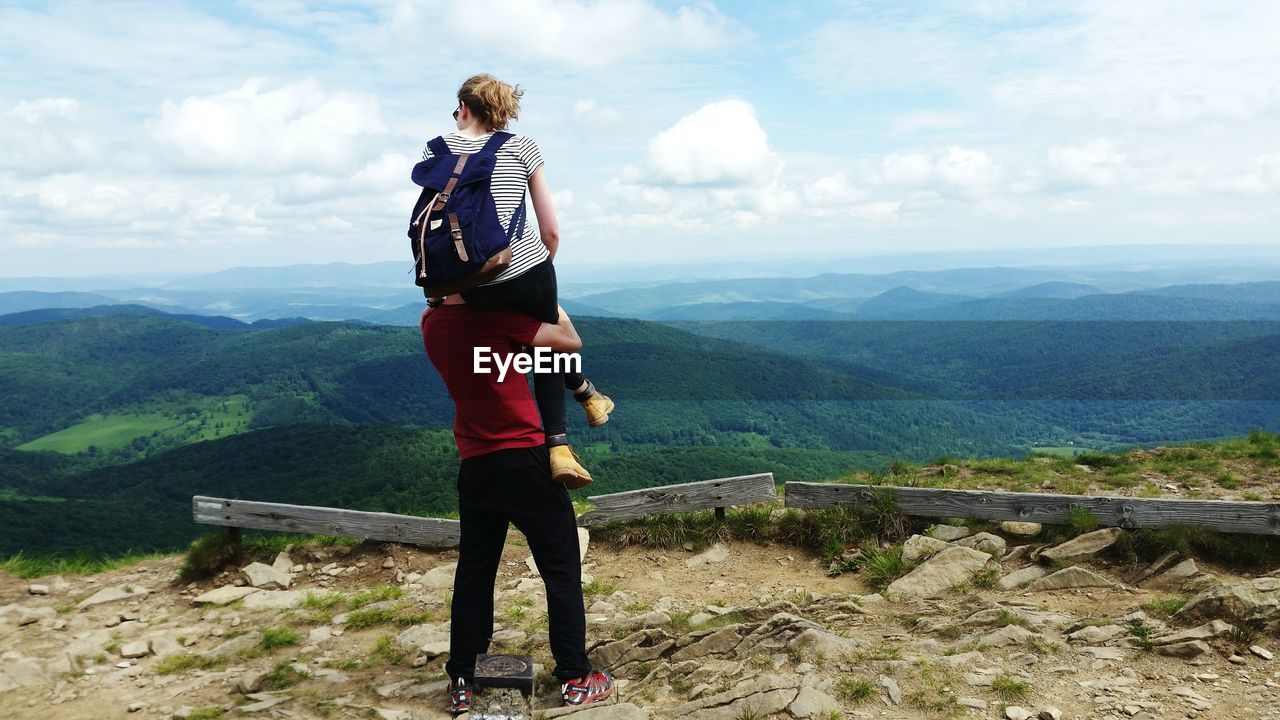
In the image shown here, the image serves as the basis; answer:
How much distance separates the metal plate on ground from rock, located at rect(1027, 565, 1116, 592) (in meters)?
4.54

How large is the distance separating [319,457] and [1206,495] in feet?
306

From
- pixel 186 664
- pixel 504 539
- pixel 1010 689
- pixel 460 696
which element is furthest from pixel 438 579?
pixel 1010 689

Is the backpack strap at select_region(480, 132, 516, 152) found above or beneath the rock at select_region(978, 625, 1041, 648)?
above

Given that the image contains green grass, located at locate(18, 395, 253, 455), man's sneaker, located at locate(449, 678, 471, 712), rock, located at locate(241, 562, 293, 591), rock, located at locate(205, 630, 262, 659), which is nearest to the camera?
man's sneaker, located at locate(449, 678, 471, 712)

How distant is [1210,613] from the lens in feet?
15.9

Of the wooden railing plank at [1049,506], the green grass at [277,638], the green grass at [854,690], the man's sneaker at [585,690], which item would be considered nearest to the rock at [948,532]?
the wooden railing plank at [1049,506]

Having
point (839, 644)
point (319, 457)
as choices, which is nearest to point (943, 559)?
point (839, 644)

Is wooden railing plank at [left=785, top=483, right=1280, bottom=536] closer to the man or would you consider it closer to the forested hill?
the man

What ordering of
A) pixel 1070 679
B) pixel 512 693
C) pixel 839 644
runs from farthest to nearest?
pixel 839 644 → pixel 1070 679 → pixel 512 693

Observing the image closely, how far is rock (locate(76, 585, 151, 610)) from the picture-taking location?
6992mm

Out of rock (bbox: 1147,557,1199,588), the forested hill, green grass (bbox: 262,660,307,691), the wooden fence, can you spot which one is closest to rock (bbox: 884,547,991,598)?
rock (bbox: 1147,557,1199,588)

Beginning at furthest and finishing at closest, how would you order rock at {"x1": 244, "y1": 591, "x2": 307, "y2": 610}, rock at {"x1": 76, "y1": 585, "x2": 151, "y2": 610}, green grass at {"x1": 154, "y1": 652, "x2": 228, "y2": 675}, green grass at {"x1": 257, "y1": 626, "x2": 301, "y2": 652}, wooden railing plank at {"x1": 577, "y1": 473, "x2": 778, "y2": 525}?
wooden railing plank at {"x1": 577, "y1": 473, "x2": 778, "y2": 525} → rock at {"x1": 76, "y1": 585, "x2": 151, "y2": 610} → rock at {"x1": 244, "y1": 591, "x2": 307, "y2": 610} → green grass at {"x1": 257, "y1": 626, "x2": 301, "y2": 652} → green grass at {"x1": 154, "y1": 652, "x2": 228, "y2": 675}

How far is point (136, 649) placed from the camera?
581 centimetres

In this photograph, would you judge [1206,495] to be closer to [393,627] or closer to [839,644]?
[839,644]
